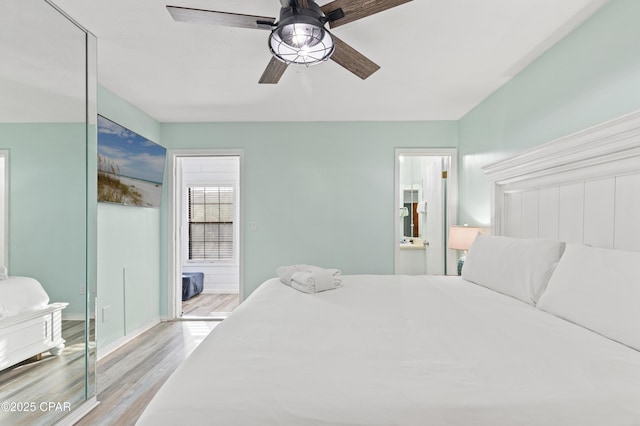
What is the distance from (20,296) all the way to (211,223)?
14.1ft

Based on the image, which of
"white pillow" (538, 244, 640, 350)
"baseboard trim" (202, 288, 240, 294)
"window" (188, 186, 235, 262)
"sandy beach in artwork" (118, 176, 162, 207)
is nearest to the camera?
"white pillow" (538, 244, 640, 350)

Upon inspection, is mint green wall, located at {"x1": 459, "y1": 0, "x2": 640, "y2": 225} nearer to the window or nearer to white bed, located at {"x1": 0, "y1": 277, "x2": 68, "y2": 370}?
white bed, located at {"x1": 0, "y1": 277, "x2": 68, "y2": 370}

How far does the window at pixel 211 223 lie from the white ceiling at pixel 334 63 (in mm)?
2373

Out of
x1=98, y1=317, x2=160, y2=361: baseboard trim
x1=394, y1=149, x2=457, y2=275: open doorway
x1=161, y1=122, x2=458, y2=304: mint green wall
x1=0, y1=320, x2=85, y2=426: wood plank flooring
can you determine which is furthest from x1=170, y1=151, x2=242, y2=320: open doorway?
x1=0, y1=320, x2=85, y2=426: wood plank flooring

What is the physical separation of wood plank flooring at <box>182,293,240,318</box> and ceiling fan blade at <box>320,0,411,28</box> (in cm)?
369

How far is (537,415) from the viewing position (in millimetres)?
809

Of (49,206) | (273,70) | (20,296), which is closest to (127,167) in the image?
(49,206)

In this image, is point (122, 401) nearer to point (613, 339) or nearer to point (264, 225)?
point (264, 225)

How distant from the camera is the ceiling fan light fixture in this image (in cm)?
147

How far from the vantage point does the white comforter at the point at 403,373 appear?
0.81 meters

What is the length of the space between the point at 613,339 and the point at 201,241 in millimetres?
5628

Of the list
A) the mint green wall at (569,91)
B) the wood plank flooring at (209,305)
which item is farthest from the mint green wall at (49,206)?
the mint green wall at (569,91)

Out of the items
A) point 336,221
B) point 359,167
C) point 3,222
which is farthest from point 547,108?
point 3,222

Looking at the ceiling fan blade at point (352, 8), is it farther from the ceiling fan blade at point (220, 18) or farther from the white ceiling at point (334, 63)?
the white ceiling at point (334, 63)
